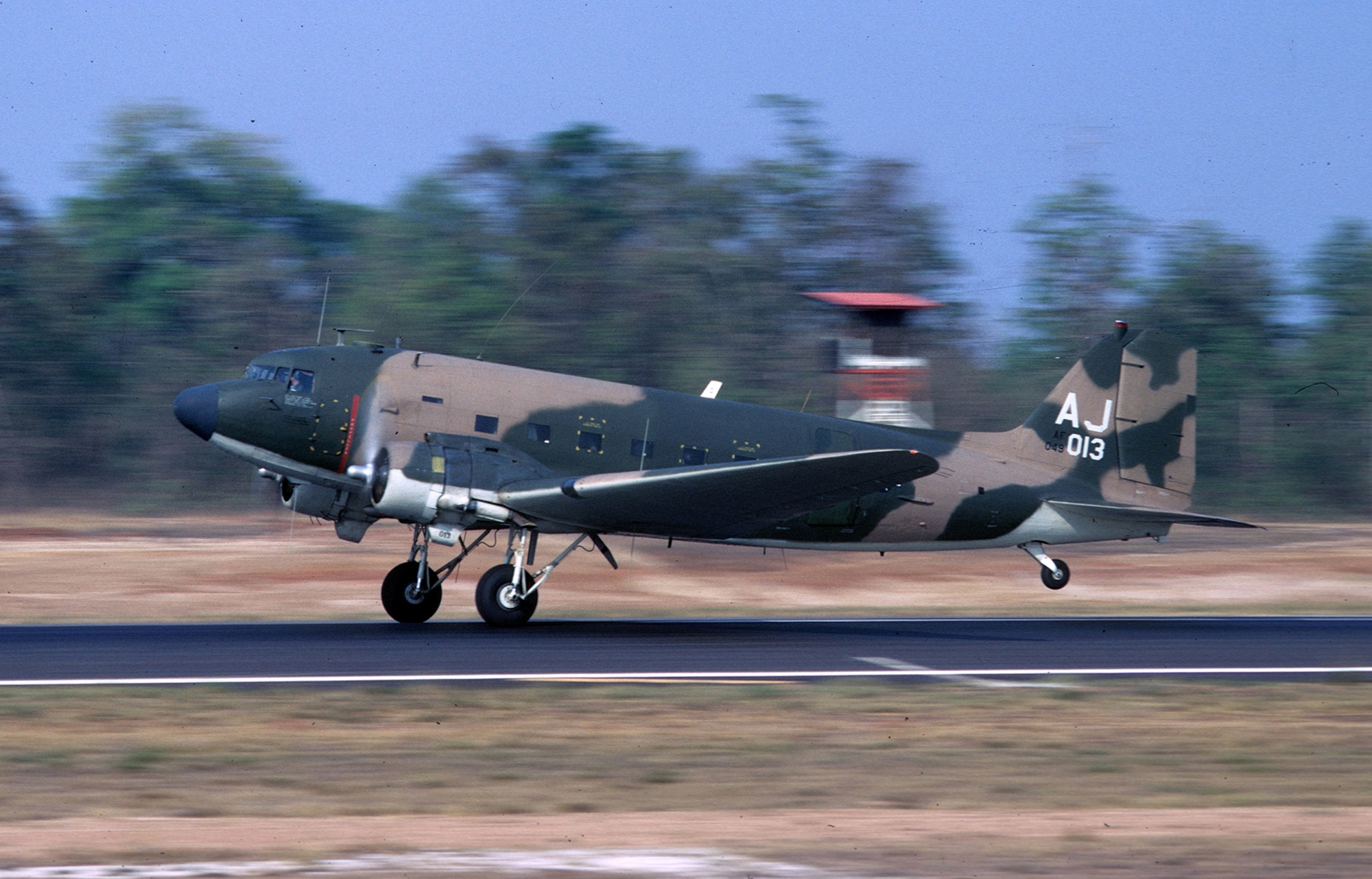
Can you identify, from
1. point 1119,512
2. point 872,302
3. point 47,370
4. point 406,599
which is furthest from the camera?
point 47,370

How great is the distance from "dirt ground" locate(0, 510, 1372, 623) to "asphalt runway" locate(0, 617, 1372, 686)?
12.3ft

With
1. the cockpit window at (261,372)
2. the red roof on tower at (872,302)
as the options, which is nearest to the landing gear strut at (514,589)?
the cockpit window at (261,372)

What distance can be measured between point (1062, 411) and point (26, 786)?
1696 centimetres

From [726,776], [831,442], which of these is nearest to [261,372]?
[831,442]

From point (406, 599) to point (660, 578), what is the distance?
9728 millimetres

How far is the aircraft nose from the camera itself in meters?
19.0

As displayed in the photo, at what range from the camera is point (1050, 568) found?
21953 mm

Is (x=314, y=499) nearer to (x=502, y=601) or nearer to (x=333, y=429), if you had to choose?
(x=333, y=429)

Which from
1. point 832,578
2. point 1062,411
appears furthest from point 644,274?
point 1062,411

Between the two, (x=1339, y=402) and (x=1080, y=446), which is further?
(x=1339, y=402)

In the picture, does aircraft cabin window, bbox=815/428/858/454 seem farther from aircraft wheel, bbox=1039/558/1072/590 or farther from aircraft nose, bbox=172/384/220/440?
aircraft nose, bbox=172/384/220/440

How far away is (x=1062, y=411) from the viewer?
891 inches

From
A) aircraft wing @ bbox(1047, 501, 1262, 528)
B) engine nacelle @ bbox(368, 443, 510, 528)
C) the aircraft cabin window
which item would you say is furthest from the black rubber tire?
aircraft wing @ bbox(1047, 501, 1262, 528)

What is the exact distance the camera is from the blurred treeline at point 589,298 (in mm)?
42844
